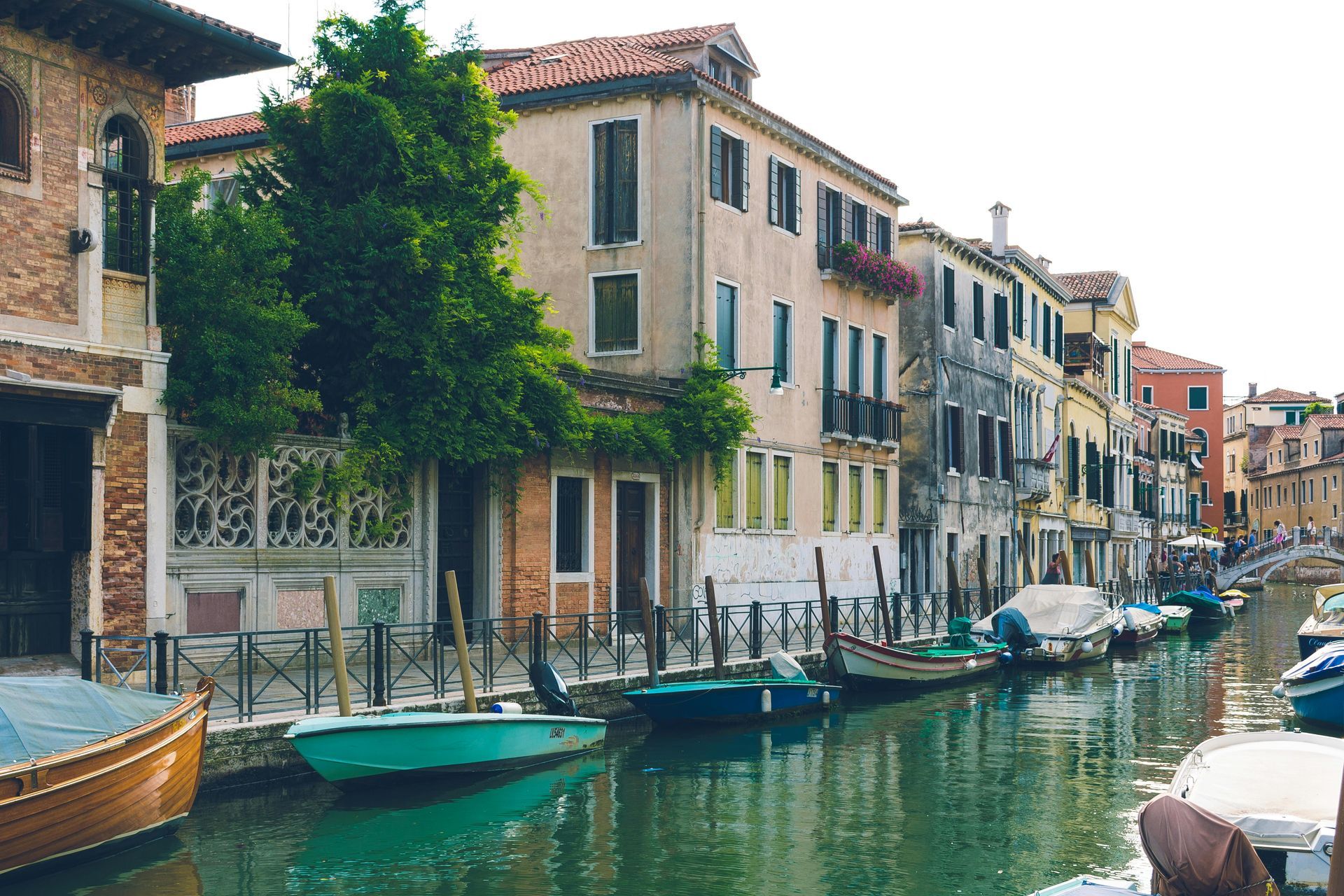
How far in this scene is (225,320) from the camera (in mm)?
16219

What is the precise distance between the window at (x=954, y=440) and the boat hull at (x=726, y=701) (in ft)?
51.4

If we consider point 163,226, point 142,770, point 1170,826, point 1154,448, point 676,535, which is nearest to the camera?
point 1170,826

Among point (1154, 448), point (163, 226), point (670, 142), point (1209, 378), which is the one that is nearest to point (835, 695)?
point (670, 142)

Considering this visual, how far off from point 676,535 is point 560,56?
916 centimetres

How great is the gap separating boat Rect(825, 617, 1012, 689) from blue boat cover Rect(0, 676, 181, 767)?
40.4 ft

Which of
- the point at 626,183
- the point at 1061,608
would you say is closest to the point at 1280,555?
the point at 1061,608

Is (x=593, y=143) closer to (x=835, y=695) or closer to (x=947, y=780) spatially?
(x=835, y=695)

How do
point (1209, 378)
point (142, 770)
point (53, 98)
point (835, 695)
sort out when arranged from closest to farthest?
point (142, 770) < point (53, 98) < point (835, 695) < point (1209, 378)

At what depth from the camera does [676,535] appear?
2395 cm

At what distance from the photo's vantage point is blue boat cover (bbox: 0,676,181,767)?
33.9ft

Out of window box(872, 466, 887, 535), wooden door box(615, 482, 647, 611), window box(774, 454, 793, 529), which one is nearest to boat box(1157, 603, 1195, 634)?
window box(872, 466, 887, 535)

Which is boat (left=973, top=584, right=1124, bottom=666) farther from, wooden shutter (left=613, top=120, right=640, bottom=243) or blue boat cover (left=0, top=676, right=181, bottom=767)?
blue boat cover (left=0, top=676, right=181, bottom=767)

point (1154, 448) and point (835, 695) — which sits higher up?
point (1154, 448)

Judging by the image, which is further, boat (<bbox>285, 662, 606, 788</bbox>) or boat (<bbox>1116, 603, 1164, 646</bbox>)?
boat (<bbox>1116, 603, 1164, 646</bbox>)
